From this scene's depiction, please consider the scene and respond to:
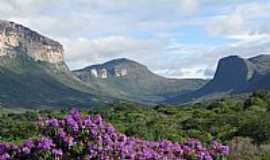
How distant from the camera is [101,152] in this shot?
7520 millimetres

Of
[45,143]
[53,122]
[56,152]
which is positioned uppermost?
[53,122]

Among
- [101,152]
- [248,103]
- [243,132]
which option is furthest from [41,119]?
[248,103]

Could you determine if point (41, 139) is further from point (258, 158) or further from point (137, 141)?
point (258, 158)

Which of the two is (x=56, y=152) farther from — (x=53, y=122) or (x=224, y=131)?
(x=224, y=131)

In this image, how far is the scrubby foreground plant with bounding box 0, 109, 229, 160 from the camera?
750cm

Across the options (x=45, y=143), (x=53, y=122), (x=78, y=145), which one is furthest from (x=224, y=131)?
(x=45, y=143)

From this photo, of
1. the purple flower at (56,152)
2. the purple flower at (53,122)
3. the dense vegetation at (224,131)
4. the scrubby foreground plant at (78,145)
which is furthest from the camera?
the dense vegetation at (224,131)

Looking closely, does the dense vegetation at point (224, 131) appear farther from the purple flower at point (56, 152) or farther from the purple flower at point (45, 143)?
the purple flower at point (56, 152)

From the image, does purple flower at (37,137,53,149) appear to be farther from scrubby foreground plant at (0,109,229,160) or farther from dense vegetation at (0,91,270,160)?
dense vegetation at (0,91,270,160)

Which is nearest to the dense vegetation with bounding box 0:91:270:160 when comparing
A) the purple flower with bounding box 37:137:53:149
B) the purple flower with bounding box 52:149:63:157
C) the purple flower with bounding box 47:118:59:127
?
A: the purple flower with bounding box 47:118:59:127

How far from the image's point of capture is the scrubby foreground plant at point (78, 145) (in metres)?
7.50

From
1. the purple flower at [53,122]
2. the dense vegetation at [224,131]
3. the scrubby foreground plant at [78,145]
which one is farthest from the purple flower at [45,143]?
the dense vegetation at [224,131]

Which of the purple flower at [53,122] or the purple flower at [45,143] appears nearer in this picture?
the purple flower at [45,143]

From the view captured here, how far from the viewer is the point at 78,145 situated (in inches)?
297
